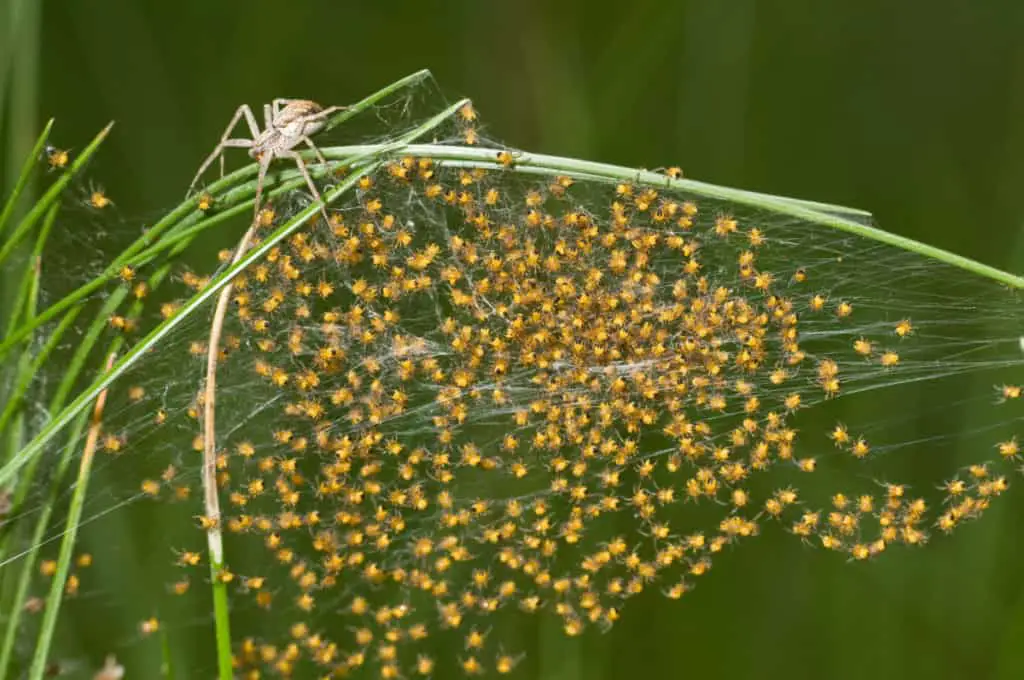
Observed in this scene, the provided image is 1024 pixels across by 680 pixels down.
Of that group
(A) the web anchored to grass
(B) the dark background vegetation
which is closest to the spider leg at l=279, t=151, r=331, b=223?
(A) the web anchored to grass

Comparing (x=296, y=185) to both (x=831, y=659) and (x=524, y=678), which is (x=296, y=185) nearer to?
(x=524, y=678)

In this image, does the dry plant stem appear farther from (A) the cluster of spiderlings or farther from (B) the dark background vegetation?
(B) the dark background vegetation

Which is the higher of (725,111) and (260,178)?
(725,111)

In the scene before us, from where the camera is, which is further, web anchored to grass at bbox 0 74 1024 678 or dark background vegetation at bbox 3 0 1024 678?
dark background vegetation at bbox 3 0 1024 678

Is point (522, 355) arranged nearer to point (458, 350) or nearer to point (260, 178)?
point (458, 350)

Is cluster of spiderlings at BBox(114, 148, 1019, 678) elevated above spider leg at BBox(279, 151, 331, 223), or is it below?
below

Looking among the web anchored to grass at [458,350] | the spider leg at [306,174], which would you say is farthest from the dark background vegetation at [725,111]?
the spider leg at [306,174]

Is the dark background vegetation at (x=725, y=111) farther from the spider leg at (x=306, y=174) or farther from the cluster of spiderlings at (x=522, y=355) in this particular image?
the spider leg at (x=306, y=174)

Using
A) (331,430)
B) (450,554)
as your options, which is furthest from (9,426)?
(450,554)

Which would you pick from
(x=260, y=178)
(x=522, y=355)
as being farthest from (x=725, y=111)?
(x=260, y=178)
